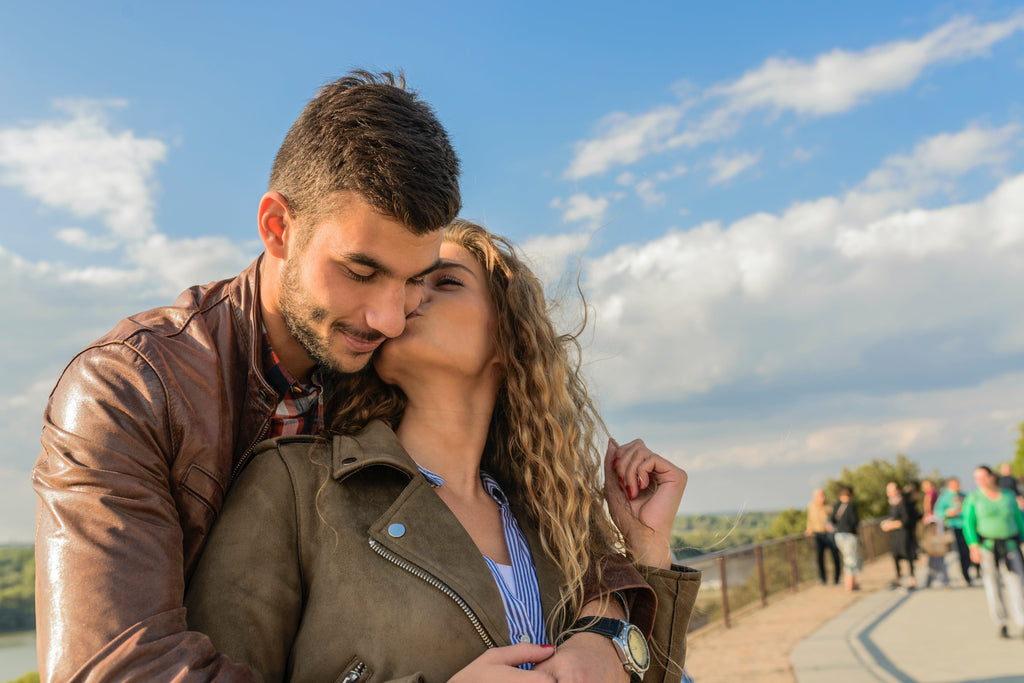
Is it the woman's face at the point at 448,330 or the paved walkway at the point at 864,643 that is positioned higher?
the woman's face at the point at 448,330

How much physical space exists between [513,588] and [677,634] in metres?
0.73

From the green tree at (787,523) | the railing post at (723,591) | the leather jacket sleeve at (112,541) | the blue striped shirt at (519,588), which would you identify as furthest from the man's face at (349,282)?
the green tree at (787,523)

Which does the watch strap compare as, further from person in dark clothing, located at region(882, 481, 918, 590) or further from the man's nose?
person in dark clothing, located at region(882, 481, 918, 590)

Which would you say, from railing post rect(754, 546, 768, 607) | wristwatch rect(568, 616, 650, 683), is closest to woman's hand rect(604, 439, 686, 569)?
wristwatch rect(568, 616, 650, 683)

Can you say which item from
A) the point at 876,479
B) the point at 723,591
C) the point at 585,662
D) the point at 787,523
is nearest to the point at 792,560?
the point at 723,591

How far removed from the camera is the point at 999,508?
11375 mm

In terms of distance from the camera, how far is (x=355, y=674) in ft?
7.42

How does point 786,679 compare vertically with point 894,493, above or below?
below

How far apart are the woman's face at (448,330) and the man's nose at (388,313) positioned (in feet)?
0.50

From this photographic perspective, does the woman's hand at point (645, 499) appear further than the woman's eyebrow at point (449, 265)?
No

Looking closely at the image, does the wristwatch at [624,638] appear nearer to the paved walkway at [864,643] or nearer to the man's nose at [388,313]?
the man's nose at [388,313]

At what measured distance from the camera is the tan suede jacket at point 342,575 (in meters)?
2.29

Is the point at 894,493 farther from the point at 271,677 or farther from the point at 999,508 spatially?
the point at 271,677

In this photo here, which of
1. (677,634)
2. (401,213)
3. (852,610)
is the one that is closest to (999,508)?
(852,610)
